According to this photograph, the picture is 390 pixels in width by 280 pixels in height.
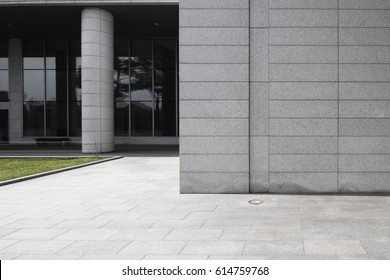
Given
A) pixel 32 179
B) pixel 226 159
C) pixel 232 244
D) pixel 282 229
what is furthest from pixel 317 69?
pixel 32 179

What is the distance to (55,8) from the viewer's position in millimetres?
26625

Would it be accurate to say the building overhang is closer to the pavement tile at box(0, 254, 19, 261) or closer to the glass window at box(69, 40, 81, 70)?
the glass window at box(69, 40, 81, 70)

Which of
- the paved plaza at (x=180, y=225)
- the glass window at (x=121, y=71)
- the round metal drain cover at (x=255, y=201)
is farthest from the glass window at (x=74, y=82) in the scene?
the round metal drain cover at (x=255, y=201)

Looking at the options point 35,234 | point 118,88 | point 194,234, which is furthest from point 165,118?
point 194,234

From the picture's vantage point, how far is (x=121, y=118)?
36.1m

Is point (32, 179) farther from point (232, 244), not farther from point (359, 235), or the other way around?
point (359, 235)

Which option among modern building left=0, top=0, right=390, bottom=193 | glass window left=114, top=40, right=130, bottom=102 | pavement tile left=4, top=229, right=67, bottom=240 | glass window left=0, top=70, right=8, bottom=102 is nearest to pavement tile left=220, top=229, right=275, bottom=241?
pavement tile left=4, top=229, right=67, bottom=240

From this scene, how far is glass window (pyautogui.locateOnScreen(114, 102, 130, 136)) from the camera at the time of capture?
118 feet

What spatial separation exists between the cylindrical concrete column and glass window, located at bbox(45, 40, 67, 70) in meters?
11.3

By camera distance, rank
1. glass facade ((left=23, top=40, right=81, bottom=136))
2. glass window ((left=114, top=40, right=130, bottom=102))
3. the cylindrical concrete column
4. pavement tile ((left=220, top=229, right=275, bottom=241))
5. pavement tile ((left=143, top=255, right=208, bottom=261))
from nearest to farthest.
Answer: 1. pavement tile ((left=143, top=255, right=208, bottom=261))
2. pavement tile ((left=220, top=229, right=275, bottom=241))
3. the cylindrical concrete column
4. glass window ((left=114, top=40, right=130, bottom=102))
5. glass facade ((left=23, top=40, right=81, bottom=136))

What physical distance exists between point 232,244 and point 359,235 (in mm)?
2230

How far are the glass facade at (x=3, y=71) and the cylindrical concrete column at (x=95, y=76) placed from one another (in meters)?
14.6

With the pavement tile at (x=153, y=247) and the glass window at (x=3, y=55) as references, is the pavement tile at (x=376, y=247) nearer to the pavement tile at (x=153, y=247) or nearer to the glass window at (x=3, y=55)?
the pavement tile at (x=153, y=247)

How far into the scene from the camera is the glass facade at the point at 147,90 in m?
35.8
